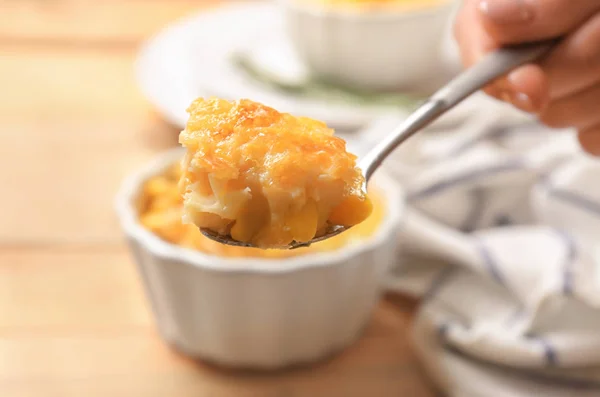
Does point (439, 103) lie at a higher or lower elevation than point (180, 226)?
higher

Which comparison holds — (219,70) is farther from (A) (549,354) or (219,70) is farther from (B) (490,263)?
(A) (549,354)

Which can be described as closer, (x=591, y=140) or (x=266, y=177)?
(x=266, y=177)

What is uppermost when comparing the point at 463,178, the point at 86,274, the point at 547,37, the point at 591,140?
the point at 547,37

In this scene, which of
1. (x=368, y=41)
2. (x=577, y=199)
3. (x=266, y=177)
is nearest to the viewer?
(x=266, y=177)

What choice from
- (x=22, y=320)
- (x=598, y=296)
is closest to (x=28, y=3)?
(x=22, y=320)

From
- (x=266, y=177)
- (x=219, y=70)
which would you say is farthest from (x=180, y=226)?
(x=219, y=70)

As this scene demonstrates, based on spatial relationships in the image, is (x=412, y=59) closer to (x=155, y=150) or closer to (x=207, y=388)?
(x=155, y=150)
